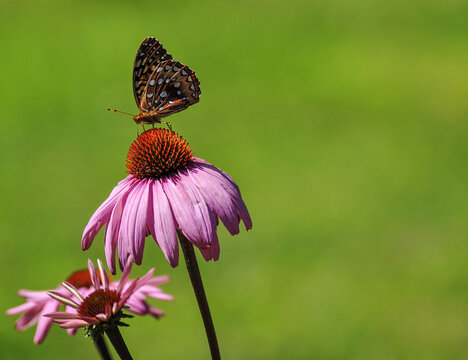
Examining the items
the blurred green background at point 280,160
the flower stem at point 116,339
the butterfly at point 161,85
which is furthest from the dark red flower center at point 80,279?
the blurred green background at point 280,160

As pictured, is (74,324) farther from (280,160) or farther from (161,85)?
(280,160)

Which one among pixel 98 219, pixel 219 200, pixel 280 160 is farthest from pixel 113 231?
pixel 280 160

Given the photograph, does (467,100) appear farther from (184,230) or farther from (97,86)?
(184,230)

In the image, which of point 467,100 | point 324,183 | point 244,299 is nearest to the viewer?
point 244,299

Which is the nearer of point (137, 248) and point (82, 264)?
point (137, 248)

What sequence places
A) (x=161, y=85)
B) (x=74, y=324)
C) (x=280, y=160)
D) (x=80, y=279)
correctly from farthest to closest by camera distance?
(x=280, y=160)
(x=80, y=279)
(x=161, y=85)
(x=74, y=324)

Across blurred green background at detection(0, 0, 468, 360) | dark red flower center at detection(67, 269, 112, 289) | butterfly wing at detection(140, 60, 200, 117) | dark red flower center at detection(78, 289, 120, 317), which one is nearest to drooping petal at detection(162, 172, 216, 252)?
dark red flower center at detection(78, 289, 120, 317)

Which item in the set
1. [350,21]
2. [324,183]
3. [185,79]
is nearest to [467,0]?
[350,21]
